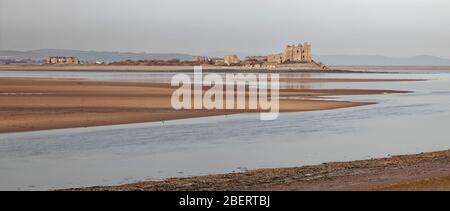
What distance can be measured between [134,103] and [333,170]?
53.1 feet

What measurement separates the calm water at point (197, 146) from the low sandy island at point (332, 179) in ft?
3.08

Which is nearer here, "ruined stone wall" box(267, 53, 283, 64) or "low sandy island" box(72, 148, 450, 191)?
"low sandy island" box(72, 148, 450, 191)

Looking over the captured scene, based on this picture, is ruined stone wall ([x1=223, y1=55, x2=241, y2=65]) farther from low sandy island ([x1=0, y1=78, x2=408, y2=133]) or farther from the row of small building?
low sandy island ([x1=0, y1=78, x2=408, y2=133])

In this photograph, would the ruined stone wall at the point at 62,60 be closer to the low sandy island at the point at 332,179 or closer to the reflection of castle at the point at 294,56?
the reflection of castle at the point at 294,56

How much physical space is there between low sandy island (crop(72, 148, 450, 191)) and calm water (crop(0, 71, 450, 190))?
94 centimetres

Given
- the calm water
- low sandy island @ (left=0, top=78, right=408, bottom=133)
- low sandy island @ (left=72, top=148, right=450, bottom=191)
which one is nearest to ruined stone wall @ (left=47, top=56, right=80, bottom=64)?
low sandy island @ (left=0, top=78, right=408, bottom=133)

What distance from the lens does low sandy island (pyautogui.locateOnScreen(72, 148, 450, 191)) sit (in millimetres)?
8594

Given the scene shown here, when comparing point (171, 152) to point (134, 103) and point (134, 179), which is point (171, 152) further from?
point (134, 103)

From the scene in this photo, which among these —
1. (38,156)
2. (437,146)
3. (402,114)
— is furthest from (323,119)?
(38,156)

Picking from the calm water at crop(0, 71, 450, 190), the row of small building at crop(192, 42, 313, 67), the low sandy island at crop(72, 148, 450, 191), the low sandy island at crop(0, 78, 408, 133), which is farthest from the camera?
the row of small building at crop(192, 42, 313, 67)

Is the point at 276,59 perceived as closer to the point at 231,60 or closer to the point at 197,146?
the point at 231,60

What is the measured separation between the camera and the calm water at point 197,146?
35.6 ft

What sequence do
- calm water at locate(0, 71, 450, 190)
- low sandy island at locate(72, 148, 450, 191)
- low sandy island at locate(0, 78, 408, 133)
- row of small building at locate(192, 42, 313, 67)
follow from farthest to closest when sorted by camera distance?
row of small building at locate(192, 42, 313, 67), low sandy island at locate(0, 78, 408, 133), calm water at locate(0, 71, 450, 190), low sandy island at locate(72, 148, 450, 191)

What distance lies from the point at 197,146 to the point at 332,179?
5.10m
